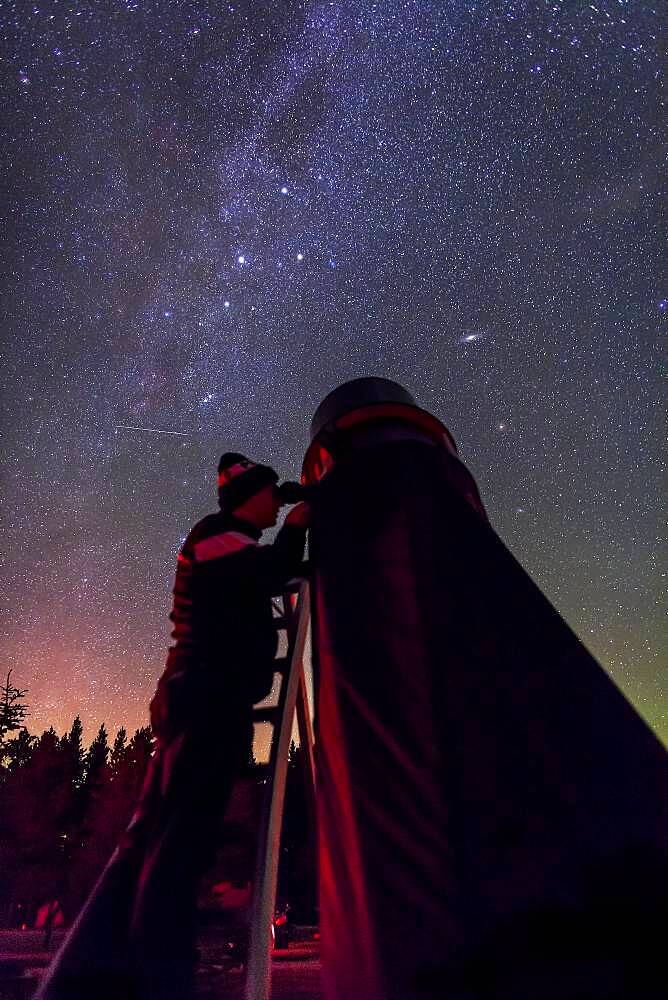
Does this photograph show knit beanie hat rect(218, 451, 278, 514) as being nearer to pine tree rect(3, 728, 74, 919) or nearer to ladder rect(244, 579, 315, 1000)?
ladder rect(244, 579, 315, 1000)

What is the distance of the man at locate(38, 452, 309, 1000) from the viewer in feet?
6.63

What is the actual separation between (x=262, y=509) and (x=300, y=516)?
30 cm

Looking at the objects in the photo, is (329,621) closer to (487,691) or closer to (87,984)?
(487,691)

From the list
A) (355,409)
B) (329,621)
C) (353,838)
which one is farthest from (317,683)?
(355,409)

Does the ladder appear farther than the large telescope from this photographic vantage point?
Yes

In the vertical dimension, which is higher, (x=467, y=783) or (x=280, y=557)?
(x=280, y=557)

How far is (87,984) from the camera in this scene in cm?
193

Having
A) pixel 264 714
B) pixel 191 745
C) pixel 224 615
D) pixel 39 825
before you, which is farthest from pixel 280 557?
pixel 39 825

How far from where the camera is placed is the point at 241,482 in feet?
11.0

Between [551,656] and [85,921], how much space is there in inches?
84.5

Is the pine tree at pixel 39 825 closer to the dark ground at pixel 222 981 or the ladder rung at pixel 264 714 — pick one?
the dark ground at pixel 222 981

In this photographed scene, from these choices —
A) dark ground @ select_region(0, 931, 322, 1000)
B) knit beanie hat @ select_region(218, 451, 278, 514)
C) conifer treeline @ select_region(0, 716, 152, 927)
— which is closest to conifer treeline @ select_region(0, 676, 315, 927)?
conifer treeline @ select_region(0, 716, 152, 927)

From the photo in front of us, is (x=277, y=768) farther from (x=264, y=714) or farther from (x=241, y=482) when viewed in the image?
(x=241, y=482)

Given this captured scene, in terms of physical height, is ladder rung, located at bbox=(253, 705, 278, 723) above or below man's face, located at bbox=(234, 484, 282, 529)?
below
